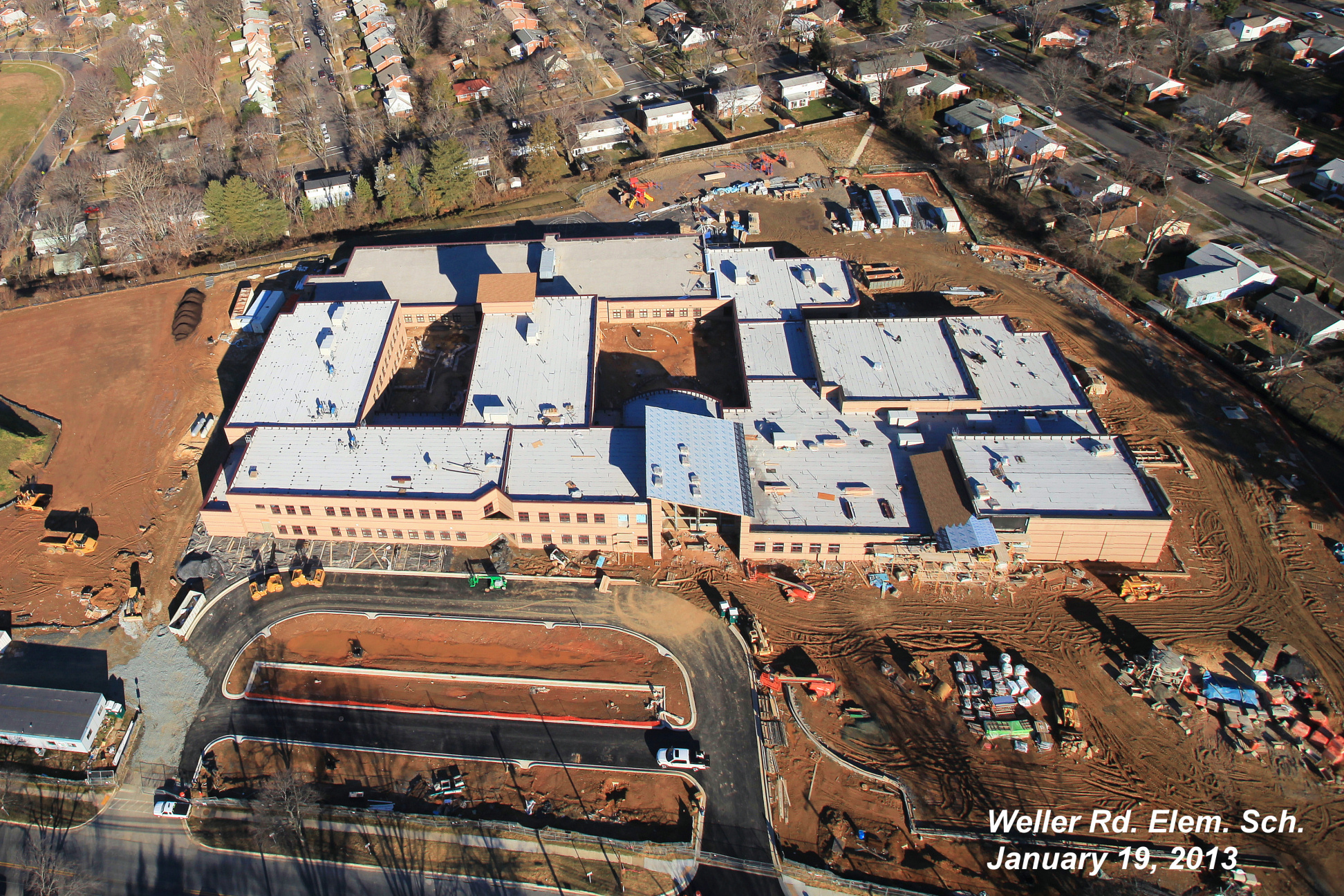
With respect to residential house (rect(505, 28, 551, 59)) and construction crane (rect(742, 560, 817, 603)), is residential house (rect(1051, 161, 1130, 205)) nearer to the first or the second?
construction crane (rect(742, 560, 817, 603))

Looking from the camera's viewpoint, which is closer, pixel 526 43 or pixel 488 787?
pixel 488 787

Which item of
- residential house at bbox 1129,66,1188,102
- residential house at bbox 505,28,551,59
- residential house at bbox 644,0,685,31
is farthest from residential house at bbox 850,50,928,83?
residential house at bbox 505,28,551,59

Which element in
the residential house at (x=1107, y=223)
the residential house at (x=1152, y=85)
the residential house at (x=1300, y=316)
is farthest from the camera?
the residential house at (x=1152, y=85)

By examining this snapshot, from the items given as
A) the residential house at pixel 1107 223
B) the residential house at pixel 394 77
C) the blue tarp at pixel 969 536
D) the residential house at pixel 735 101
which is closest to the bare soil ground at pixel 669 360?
the blue tarp at pixel 969 536

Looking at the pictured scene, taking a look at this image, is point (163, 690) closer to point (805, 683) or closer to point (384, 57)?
point (805, 683)

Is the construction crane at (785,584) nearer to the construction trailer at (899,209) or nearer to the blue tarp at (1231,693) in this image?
the blue tarp at (1231,693)

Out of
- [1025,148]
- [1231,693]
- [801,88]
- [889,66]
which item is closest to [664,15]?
[801,88]

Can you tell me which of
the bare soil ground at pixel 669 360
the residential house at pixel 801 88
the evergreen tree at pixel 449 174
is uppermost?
the residential house at pixel 801 88
